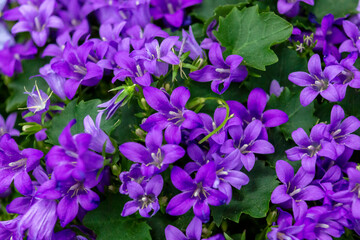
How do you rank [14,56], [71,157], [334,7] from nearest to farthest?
1. [71,157]
2. [334,7]
3. [14,56]

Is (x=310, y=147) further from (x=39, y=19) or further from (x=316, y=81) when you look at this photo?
(x=39, y=19)

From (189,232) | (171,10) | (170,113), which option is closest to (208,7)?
(171,10)

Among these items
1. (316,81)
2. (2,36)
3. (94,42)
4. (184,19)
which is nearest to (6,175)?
(94,42)

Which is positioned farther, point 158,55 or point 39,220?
point 158,55

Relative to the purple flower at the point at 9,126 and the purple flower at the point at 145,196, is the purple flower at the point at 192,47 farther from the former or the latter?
the purple flower at the point at 9,126

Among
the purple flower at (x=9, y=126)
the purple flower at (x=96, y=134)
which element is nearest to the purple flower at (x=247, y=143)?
the purple flower at (x=96, y=134)

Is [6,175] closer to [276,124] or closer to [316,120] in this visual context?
[276,124]

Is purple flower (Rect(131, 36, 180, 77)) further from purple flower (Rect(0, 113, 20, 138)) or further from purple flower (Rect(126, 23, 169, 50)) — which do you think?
purple flower (Rect(0, 113, 20, 138))
